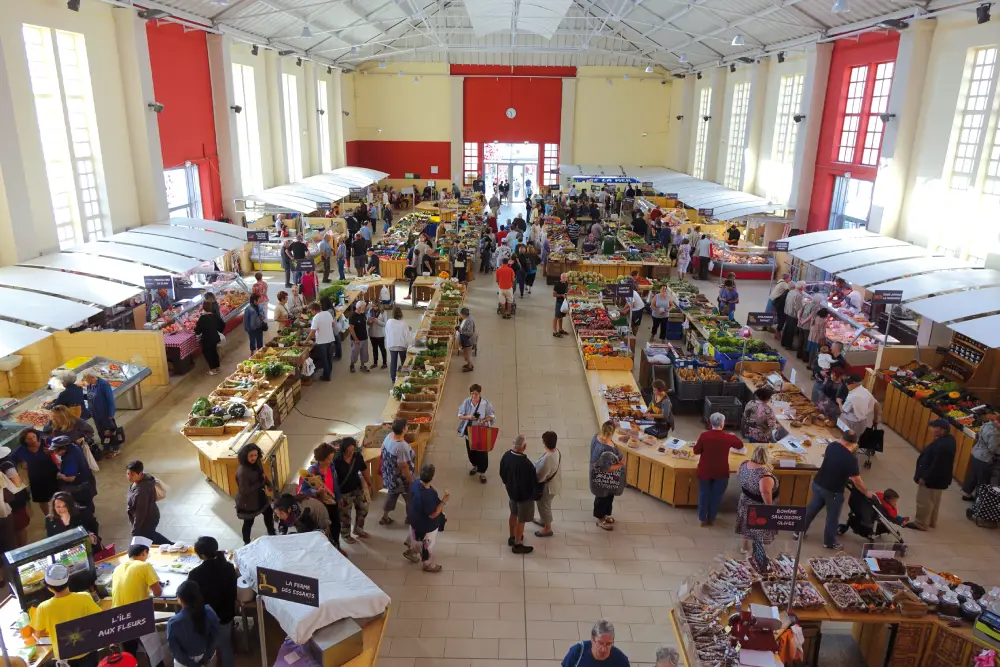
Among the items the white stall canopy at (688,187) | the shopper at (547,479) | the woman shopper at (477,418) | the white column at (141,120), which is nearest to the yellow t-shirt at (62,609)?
the shopper at (547,479)

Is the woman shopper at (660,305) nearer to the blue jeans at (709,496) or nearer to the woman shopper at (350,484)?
the blue jeans at (709,496)

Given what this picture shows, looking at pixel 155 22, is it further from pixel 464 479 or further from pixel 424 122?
pixel 424 122

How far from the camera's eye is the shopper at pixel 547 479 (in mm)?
7922

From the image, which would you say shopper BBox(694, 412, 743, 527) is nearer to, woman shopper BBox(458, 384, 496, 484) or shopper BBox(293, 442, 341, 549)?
woman shopper BBox(458, 384, 496, 484)

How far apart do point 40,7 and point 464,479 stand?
11308mm

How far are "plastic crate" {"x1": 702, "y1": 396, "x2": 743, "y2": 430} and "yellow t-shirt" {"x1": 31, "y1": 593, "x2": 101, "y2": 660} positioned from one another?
888cm

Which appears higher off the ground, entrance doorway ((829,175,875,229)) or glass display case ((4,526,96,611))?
entrance doorway ((829,175,875,229))


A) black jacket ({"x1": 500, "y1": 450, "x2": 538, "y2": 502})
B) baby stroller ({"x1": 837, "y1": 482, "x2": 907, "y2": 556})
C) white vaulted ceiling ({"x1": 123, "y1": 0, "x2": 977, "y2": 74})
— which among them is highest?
white vaulted ceiling ({"x1": 123, "y1": 0, "x2": 977, "y2": 74})

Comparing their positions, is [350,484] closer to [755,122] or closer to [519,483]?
[519,483]

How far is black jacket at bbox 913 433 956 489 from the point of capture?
833 cm

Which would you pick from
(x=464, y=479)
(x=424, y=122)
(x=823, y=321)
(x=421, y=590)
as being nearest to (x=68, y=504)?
(x=421, y=590)

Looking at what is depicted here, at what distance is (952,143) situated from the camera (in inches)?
545

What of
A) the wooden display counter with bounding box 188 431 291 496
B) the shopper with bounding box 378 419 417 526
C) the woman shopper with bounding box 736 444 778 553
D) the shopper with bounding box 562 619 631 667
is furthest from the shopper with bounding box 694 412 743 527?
the wooden display counter with bounding box 188 431 291 496

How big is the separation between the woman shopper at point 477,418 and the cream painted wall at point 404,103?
3084 cm
